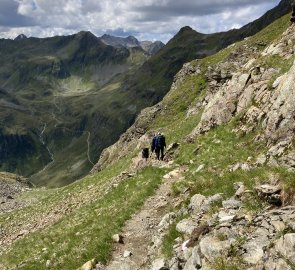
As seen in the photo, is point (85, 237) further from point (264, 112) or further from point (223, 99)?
point (223, 99)

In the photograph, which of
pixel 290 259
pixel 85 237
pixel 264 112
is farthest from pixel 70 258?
pixel 264 112

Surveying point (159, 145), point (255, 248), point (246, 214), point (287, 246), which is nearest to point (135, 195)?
point (159, 145)

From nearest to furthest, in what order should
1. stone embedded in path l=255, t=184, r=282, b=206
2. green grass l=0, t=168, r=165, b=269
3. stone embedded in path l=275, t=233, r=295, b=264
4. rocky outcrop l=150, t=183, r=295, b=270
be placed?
stone embedded in path l=275, t=233, r=295, b=264, rocky outcrop l=150, t=183, r=295, b=270, stone embedded in path l=255, t=184, r=282, b=206, green grass l=0, t=168, r=165, b=269

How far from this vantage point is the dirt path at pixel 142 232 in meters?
18.3

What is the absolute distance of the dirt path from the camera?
18.3 metres

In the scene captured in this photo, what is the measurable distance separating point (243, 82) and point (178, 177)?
1343 cm

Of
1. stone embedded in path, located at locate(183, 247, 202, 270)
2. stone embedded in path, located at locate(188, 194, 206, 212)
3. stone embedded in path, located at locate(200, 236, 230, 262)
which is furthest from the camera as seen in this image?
stone embedded in path, located at locate(188, 194, 206, 212)

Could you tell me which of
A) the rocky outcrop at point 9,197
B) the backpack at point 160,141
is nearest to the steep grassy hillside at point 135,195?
the backpack at point 160,141

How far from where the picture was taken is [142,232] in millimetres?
21312

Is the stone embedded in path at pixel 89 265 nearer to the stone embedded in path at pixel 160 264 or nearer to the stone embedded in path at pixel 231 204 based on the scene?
the stone embedded in path at pixel 160 264

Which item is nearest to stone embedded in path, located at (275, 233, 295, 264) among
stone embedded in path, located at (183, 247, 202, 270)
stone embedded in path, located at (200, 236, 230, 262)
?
stone embedded in path, located at (200, 236, 230, 262)

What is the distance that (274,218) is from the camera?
1300 centimetres

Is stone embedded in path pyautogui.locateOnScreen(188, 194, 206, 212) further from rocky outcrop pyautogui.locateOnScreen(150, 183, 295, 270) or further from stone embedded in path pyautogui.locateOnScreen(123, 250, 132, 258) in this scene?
stone embedded in path pyautogui.locateOnScreen(123, 250, 132, 258)

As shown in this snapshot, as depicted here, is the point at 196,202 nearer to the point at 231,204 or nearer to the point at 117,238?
the point at 231,204
